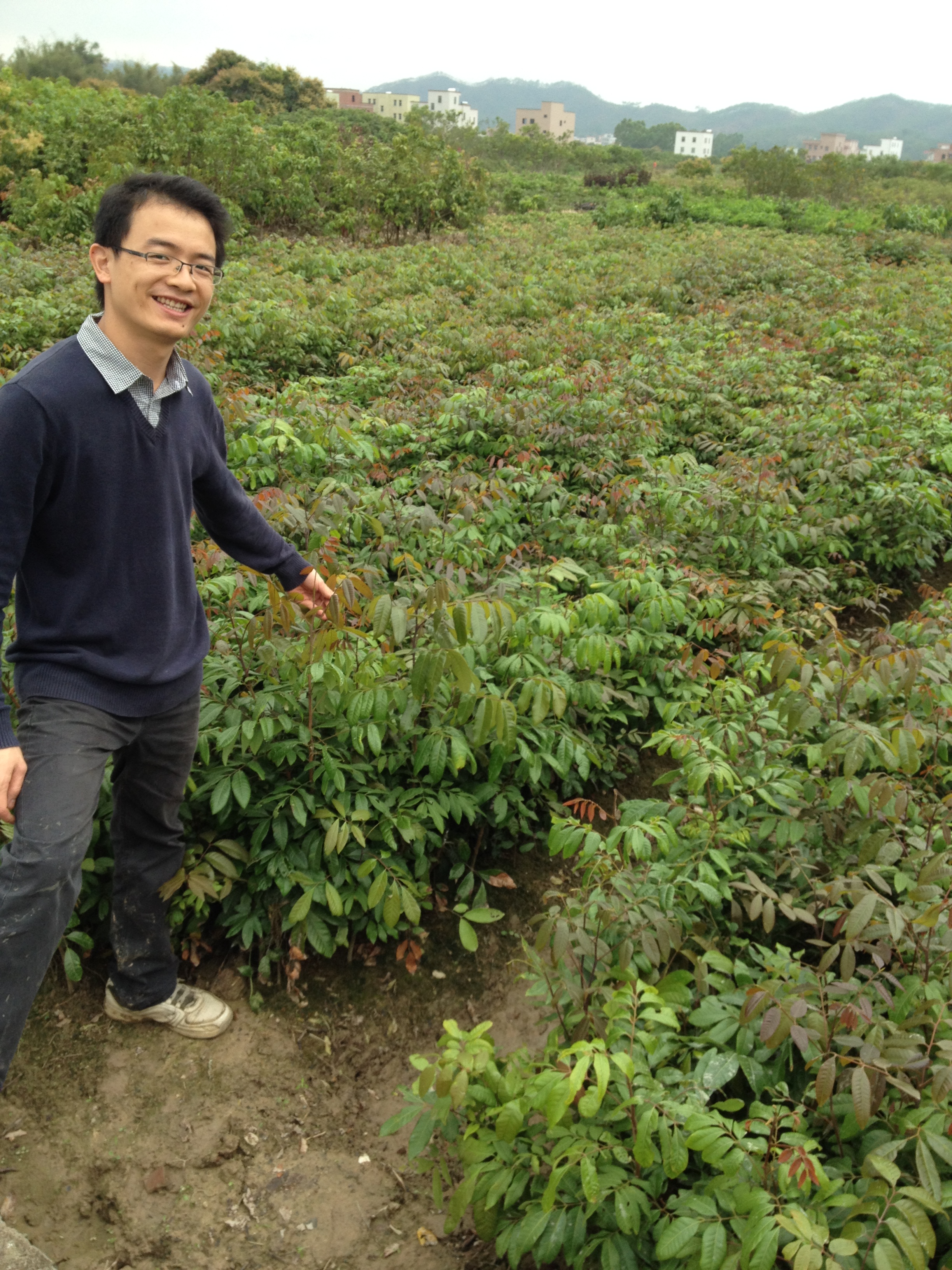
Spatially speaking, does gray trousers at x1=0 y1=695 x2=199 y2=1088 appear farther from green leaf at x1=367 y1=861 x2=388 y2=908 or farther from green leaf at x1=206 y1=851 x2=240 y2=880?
green leaf at x1=367 y1=861 x2=388 y2=908

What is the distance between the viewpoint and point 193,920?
2439 mm

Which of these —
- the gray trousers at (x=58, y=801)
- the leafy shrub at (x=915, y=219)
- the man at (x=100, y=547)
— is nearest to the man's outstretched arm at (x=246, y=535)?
the man at (x=100, y=547)

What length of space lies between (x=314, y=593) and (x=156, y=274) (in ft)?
2.93

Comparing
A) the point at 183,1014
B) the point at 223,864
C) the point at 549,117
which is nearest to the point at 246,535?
the point at 223,864

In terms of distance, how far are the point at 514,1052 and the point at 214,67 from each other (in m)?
48.0

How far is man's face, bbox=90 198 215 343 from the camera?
164cm

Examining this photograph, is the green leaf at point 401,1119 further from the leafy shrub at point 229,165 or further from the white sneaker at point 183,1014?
the leafy shrub at point 229,165

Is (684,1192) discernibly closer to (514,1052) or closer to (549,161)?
(514,1052)

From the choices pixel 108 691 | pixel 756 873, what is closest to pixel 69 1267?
pixel 108 691

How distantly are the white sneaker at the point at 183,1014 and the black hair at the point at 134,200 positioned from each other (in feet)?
5.93

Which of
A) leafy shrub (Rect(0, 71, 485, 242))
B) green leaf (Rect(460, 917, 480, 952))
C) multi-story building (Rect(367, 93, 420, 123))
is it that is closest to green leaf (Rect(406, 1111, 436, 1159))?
green leaf (Rect(460, 917, 480, 952))

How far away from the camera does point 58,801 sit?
1590 millimetres

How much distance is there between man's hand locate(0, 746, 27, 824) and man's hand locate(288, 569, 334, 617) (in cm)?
82

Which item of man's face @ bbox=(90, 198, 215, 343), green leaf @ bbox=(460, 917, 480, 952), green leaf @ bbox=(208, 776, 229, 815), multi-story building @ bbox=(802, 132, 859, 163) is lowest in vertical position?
green leaf @ bbox=(460, 917, 480, 952)
